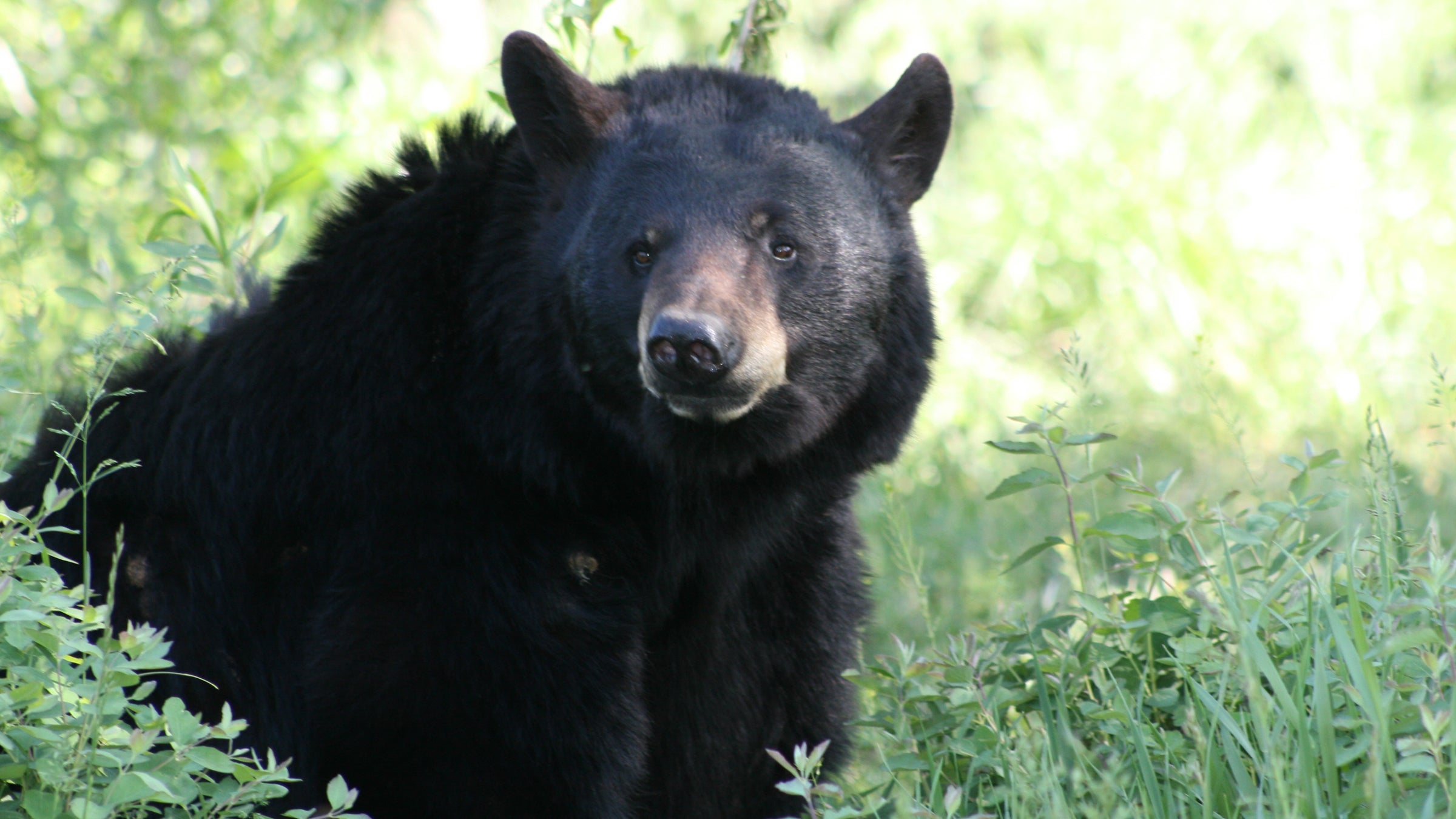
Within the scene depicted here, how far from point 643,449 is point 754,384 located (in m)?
0.33

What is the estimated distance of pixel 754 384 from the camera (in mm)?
2898

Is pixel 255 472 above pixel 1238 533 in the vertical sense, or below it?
below

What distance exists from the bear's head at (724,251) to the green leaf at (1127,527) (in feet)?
1.77

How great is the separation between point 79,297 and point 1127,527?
2599 mm

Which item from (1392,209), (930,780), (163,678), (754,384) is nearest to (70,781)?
(163,678)

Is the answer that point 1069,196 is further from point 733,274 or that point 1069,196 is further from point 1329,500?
point 733,274

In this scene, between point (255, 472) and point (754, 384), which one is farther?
point (255, 472)

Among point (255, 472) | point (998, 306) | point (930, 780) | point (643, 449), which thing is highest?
point (998, 306)

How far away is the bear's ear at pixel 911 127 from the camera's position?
11.1ft

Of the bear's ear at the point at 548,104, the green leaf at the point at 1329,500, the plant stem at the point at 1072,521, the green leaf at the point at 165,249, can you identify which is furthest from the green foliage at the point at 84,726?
Result: the green leaf at the point at 1329,500

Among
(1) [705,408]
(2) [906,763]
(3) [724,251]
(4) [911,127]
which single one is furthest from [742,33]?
(2) [906,763]

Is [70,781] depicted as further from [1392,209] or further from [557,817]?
[1392,209]

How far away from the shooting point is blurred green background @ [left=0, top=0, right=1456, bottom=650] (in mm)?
5773

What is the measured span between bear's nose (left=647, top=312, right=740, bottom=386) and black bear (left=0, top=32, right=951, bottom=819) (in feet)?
0.06
